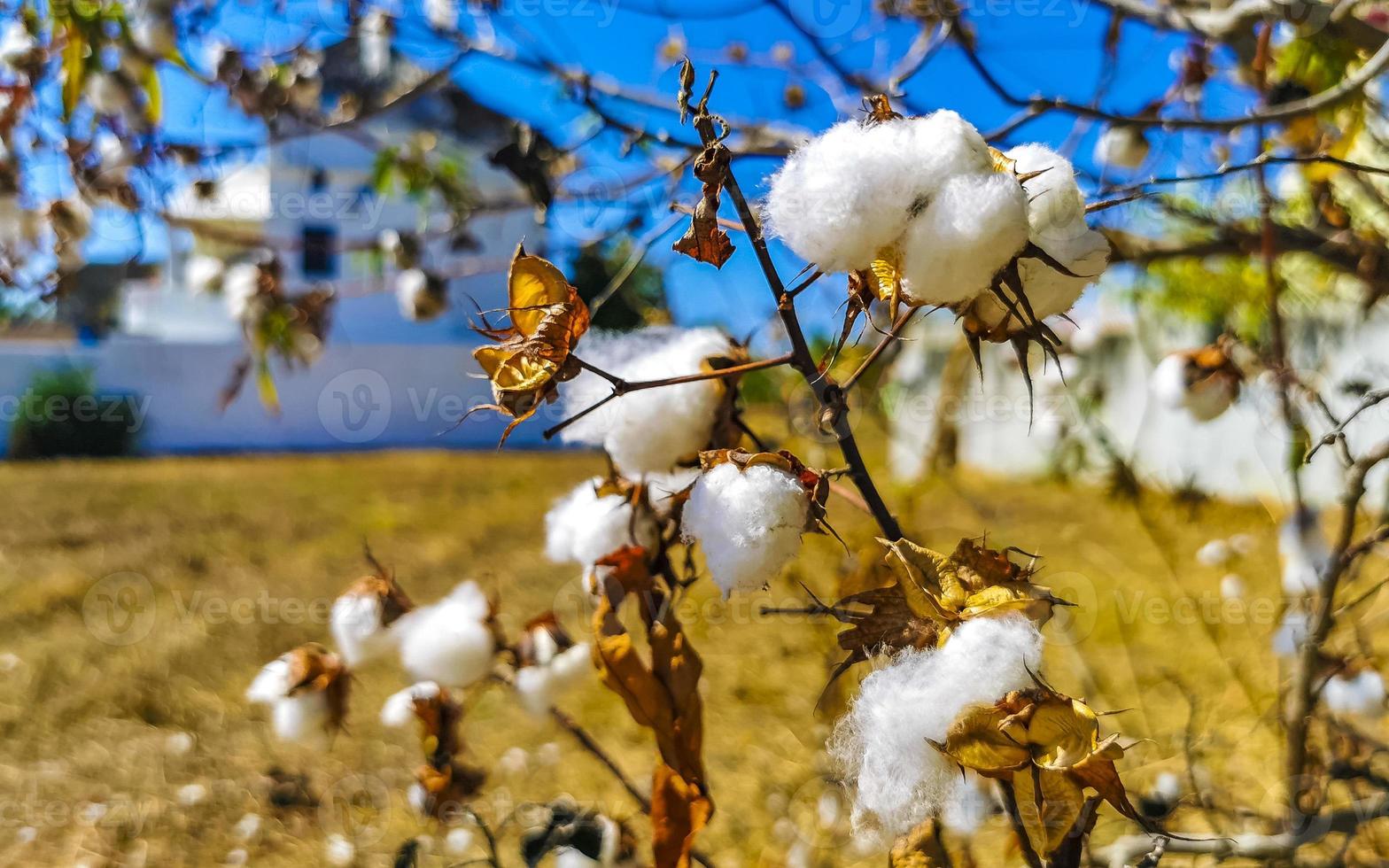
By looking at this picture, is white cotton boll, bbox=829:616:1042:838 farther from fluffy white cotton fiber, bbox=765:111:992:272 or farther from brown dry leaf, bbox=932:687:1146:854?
fluffy white cotton fiber, bbox=765:111:992:272

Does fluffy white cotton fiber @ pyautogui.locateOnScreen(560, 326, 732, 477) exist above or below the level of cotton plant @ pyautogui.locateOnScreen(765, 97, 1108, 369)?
below

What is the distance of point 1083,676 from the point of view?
5.73ft

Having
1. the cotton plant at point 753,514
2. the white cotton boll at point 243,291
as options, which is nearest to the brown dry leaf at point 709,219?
the cotton plant at point 753,514

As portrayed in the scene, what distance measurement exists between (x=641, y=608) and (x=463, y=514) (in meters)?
5.21

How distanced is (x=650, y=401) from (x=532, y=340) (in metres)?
0.13

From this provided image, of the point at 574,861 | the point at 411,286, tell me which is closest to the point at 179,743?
the point at 411,286

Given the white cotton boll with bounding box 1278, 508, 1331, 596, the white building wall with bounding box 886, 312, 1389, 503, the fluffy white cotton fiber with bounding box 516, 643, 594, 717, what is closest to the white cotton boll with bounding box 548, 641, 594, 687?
the fluffy white cotton fiber with bounding box 516, 643, 594, 717

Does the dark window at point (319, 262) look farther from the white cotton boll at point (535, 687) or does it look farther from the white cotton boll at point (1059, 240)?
the white cotton boll at point (1059, 240)

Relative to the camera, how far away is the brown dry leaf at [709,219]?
0.45 m

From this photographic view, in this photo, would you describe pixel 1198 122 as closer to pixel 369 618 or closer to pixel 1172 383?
pixel 1172 383

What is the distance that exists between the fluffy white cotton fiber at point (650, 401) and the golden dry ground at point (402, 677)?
0.61 ft

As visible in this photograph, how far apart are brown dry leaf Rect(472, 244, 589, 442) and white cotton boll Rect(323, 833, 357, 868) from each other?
1.40m

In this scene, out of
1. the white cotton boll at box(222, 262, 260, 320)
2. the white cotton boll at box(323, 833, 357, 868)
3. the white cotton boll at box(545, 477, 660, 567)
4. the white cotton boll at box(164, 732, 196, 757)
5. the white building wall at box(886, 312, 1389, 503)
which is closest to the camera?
the white cotton boll at box(545, 477, 660, 567)

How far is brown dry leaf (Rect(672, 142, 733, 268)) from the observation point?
45 centimetres
